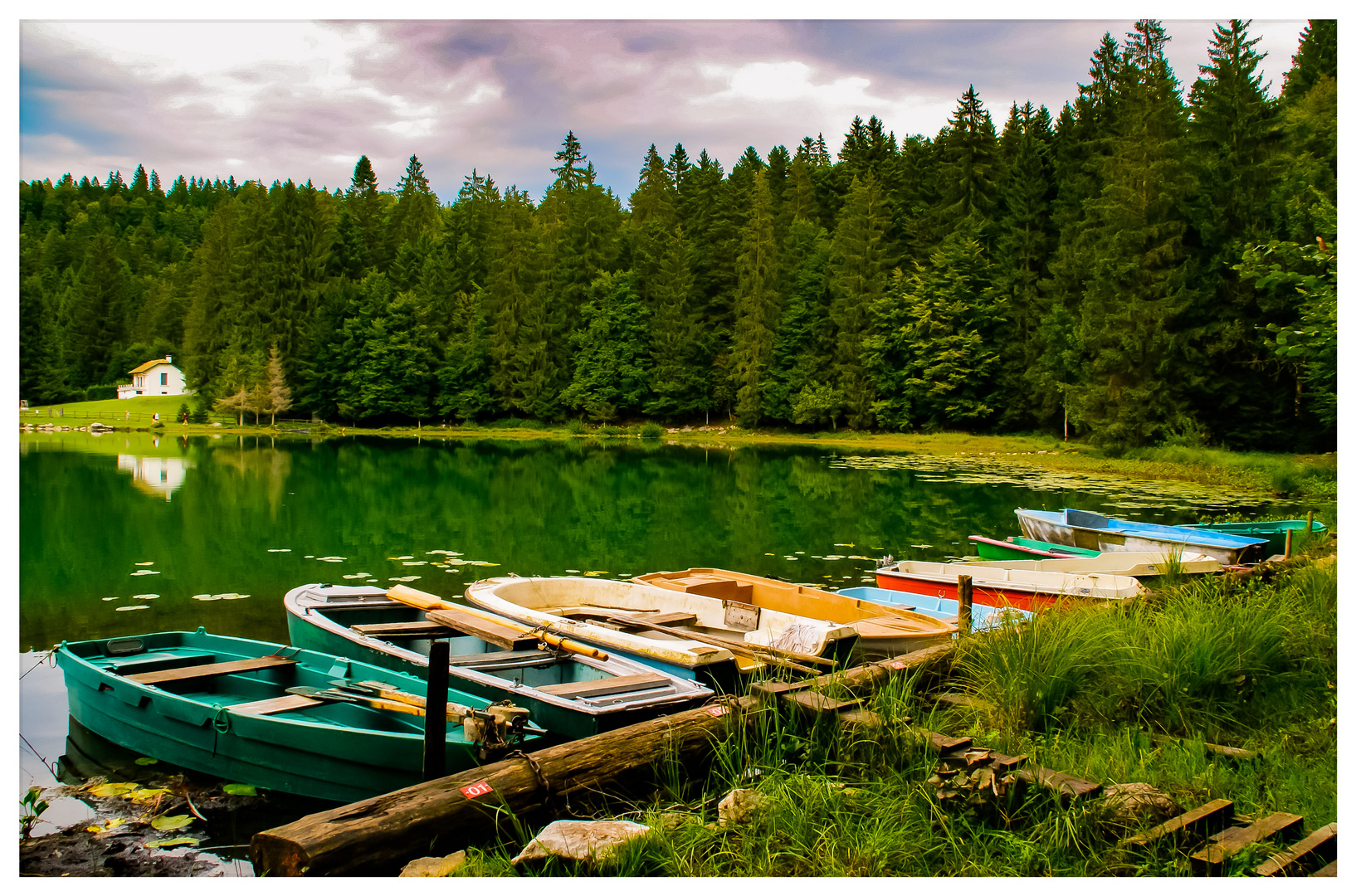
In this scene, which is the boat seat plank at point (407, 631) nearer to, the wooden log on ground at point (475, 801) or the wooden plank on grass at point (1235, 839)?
the wooden log on ground at point (475, 801)

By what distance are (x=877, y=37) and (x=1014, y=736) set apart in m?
4.34

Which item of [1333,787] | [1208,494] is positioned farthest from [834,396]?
[1333,787]

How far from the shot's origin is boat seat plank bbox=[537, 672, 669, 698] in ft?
18.6

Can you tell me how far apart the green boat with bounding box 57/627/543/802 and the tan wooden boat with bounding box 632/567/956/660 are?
3.11 m

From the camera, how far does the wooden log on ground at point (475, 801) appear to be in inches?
134

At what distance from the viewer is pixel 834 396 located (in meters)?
48.2

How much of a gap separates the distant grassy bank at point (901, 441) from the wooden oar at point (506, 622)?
16878mm

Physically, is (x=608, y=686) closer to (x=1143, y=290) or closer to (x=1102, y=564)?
(x=1102, y=564)

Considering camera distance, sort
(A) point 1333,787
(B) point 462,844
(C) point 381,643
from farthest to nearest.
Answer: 1. (C) point 381,643
2. (A) point 1333,787
3. (B) point 462,844

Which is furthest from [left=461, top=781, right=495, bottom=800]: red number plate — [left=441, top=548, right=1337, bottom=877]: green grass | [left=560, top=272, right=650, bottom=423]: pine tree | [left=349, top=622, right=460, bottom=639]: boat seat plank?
[left=560, top=272, right=650, bottom=423]: pine tree

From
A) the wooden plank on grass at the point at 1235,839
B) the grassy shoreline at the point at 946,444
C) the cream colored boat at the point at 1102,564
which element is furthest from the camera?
the grassy shoreline at the point at 946,444

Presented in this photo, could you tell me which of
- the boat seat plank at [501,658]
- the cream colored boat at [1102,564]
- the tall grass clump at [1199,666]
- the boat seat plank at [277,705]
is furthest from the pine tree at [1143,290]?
the boat seat plank at [277,705]
